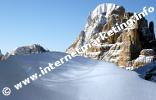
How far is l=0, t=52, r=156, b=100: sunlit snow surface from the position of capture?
267 inches

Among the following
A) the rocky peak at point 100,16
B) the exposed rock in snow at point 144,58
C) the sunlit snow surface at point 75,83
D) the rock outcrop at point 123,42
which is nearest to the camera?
the sunlit snow surface at point 75,83

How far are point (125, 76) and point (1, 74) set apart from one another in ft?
8.98

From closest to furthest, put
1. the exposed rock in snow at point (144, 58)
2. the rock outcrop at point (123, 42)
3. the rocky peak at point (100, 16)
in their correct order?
the exposed rock in snow at point (144, 58) < the rock outcrop at point (123, 42) < the rocky peak at point (100, 16)

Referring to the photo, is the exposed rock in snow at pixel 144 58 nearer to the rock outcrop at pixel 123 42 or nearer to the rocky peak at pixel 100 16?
the rock outcrop at pixel 123 42

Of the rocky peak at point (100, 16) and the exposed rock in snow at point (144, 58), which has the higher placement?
the rocky peak at point (100, 16)

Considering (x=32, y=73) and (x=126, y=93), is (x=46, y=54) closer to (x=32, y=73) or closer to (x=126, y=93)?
(x=32, y=73)

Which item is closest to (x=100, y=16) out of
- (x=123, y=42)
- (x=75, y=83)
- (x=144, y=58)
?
(x=123, y=42)

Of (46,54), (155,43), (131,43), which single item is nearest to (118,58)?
(131,43)

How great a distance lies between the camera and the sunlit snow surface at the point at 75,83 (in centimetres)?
679

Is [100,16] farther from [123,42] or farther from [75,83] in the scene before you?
[75,83]

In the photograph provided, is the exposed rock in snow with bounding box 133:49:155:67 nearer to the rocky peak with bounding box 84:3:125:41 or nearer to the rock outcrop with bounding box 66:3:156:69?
the rock outcrop with bounding box 66:3:156:69

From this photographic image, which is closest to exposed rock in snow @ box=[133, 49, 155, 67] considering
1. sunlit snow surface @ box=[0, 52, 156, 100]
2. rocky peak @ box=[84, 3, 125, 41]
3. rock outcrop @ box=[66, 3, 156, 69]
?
rock outcrop @ box=[66, 3, 156, 69]

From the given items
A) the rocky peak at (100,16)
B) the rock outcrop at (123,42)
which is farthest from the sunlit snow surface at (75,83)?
the rocky peak at (100,16)

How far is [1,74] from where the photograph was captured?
7137mm
